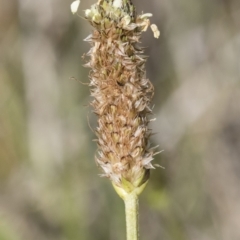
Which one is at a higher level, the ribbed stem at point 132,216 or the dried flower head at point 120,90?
the dried flower head at point 120,90

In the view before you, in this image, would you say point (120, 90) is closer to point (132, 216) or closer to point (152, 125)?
point (132, 216)

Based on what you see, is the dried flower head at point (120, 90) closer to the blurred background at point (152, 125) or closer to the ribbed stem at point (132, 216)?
the ribbed stem at point (132, 216)

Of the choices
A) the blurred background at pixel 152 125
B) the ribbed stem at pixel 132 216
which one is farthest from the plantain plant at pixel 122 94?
the blurred background at pixel 152 125

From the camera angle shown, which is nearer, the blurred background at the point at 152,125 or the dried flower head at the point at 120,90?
the dried flower head at the point at 120,90

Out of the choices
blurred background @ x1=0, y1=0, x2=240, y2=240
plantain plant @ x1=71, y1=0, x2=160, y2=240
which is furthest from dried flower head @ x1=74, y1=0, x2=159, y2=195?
blurred background @ x1=0, y1=0, x2=240, y2=240

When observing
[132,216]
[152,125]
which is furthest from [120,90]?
[152,125]

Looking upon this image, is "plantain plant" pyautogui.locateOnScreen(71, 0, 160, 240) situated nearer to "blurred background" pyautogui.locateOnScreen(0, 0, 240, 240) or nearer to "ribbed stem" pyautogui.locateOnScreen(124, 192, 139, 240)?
"ribbed stem" pyautogui.locateOnScreen(124, 192, 139, 240)
